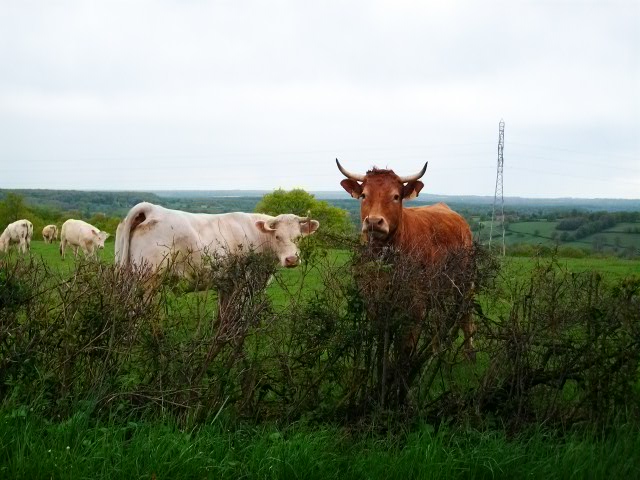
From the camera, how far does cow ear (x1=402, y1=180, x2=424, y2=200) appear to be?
9195 mm

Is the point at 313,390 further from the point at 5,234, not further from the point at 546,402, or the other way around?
the point at 5,234

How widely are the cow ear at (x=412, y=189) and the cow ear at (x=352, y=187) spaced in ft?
1.87

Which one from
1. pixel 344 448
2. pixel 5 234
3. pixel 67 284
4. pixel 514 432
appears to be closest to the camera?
pixel 344 448

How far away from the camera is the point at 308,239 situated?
6102mm

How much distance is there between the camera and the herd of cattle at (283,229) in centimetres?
832

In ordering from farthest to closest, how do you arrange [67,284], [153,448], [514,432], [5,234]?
[5,234], [67,284], [514,432], [153,448]

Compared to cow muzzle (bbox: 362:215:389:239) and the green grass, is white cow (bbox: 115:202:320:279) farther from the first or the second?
the green grass

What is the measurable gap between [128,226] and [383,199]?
347 cm

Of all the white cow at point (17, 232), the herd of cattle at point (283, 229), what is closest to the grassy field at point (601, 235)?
the herd of cattle at point (283, 229)

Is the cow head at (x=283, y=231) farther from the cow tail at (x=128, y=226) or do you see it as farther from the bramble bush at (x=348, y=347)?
the bramble bush at (x=348, y=347)

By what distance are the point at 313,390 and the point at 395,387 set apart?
0.62m

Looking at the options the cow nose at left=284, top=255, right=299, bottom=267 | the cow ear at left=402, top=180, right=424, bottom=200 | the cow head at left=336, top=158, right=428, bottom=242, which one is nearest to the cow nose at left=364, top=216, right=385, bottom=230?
Result: the cow head at left=336, top=158, right=428, bottom=242

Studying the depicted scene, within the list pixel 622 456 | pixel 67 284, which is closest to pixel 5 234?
pixel 67 284

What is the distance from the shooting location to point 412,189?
9.25 m
